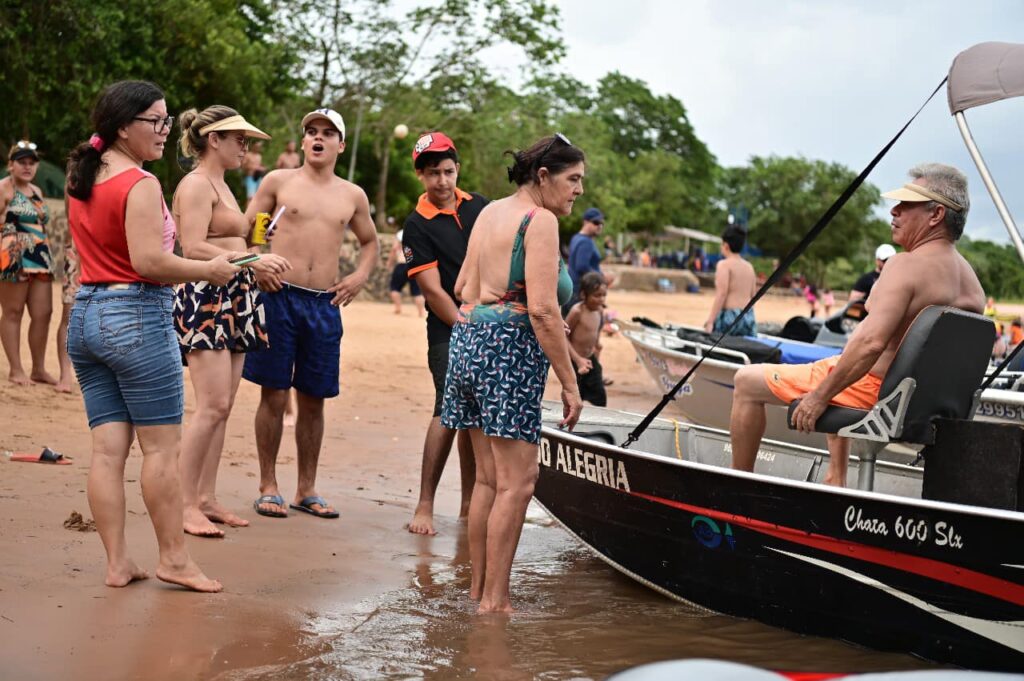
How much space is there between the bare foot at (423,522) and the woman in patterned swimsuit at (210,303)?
107 centimetres

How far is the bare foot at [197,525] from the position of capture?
5.65m

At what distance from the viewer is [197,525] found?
18.6 feet

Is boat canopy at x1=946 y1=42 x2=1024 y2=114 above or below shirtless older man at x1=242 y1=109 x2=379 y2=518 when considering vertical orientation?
above

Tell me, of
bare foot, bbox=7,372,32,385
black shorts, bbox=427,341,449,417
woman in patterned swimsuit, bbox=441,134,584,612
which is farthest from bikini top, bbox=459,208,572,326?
bare foot, bbox=7,372,32,385

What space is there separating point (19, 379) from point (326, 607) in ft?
18.5

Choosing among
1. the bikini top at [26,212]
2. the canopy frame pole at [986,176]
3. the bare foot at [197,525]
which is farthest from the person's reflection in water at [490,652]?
the bikini top at [26,212]

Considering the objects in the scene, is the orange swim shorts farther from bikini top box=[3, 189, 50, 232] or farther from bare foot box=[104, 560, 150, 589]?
bikini top box=[3, 189, 50, 232]

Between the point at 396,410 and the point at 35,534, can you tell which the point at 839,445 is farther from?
the point at 396,410

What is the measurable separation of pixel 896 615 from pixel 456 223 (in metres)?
2.99

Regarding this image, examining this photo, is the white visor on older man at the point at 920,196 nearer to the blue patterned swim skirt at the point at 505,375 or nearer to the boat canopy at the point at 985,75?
the boat canopy at the point at 985,75

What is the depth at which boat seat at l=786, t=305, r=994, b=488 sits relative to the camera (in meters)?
4.95

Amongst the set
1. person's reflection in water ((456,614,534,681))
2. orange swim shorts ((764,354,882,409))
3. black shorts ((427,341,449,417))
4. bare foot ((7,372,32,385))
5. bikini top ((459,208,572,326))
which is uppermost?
bikini top ((459,208,572,326))

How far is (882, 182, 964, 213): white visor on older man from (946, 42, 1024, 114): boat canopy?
373 mm

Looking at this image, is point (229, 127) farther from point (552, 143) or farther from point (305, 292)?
point (552, 143)
